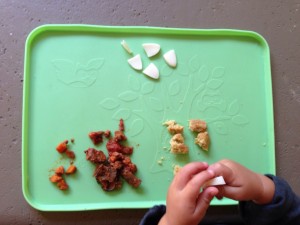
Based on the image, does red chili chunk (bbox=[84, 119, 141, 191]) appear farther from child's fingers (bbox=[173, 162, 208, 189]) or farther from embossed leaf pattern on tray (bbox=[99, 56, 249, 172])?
child's fingers (bbox=[173, 162, 208, 189])

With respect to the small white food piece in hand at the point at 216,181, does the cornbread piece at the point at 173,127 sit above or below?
above

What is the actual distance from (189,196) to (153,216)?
0.12 meters

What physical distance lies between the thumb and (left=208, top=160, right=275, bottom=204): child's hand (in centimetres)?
2

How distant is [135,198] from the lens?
59 centimetres

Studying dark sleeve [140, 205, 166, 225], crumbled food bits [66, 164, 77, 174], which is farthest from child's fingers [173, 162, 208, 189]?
crumbled food bits [66, 164, 77, 174]

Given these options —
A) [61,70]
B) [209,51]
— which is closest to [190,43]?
[209,51]

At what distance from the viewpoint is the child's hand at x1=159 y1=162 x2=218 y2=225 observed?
43 centimetres

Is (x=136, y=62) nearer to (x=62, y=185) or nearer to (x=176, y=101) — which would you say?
(x=176, y=101)

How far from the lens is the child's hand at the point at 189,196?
0.43 metres

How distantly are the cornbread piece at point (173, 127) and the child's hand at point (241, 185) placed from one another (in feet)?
0.43

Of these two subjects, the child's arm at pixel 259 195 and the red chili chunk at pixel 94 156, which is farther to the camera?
the red chili chunk at pixel 94 156

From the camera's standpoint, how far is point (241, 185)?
0.46 m

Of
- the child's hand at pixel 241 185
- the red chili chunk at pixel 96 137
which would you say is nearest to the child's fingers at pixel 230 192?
the child's hand at pixel 241 185

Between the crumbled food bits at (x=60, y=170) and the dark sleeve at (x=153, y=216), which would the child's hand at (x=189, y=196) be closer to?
the dark sleeve at (x=153, y=216)
